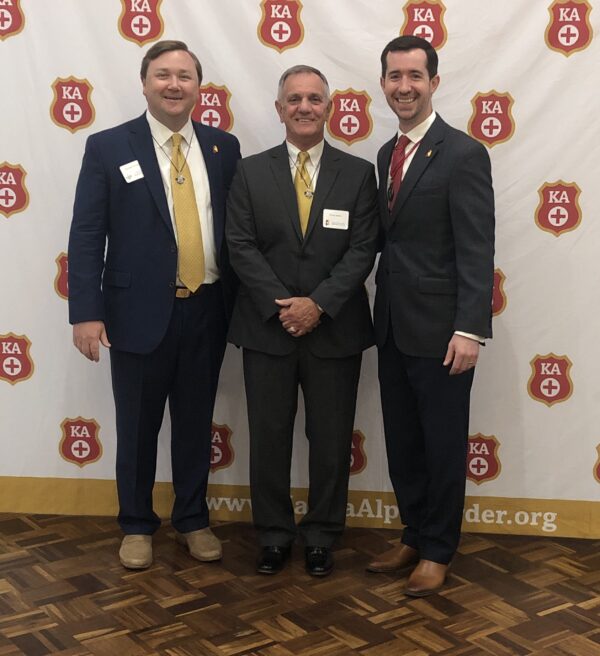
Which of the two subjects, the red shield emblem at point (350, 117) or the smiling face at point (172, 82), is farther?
the red shield emblem at point (350, 117)

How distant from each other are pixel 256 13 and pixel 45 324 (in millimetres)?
1406

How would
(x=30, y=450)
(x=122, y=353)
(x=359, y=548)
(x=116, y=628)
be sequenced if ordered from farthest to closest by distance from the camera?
(x=30, y=450)
(x=359, y=548)
(x=122, y=353)
(x=116, y=628)

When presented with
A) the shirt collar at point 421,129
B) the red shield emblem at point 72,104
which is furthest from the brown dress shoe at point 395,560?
the red shield emblem at point 72,104

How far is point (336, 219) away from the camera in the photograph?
308 centimetres

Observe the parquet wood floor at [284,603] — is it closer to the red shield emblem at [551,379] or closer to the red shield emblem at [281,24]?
the red shield emblem at [551,379]

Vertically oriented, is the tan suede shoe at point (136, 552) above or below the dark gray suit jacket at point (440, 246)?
below

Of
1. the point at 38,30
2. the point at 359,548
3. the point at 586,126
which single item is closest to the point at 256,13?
the point at 38,30

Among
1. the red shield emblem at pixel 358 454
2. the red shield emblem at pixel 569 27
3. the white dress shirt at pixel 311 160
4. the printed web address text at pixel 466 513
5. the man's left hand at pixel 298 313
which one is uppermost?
the red shield emblem at pixel 569 27

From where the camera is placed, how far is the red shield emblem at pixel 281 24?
3.44 meters

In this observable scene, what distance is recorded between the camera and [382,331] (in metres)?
3.10

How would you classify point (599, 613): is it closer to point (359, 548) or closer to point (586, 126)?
point (359, 548)

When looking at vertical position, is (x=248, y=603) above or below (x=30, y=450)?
below

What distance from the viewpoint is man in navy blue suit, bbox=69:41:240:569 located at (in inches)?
122

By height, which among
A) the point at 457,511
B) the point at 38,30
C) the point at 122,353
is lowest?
Answer: the point at 457,511
